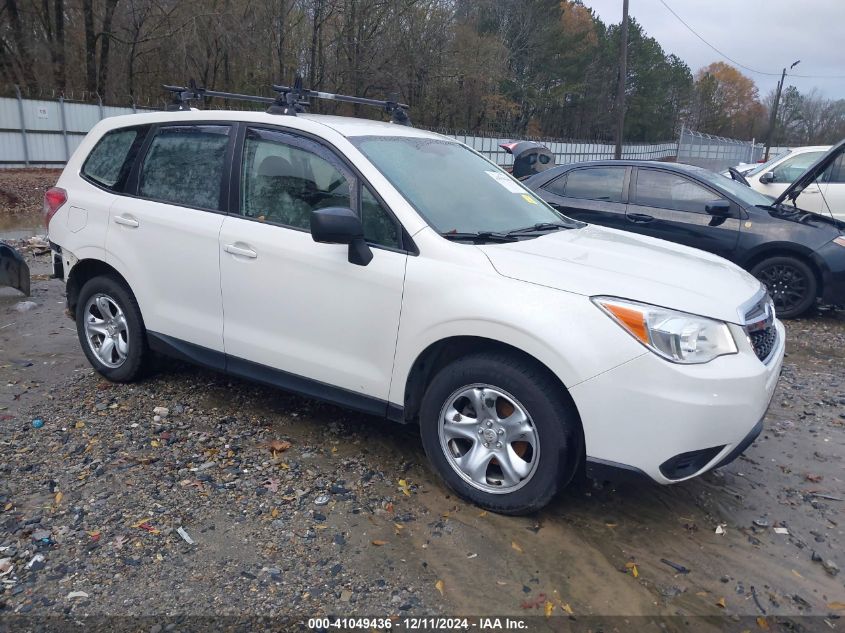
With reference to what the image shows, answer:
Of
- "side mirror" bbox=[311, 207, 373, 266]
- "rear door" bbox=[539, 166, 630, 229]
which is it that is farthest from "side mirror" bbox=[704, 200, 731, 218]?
"side mirror" bbox=[311, 207, 373, 266]

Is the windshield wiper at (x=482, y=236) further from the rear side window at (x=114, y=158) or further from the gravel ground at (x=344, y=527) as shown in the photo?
the rear side window at (x=114, y=158)

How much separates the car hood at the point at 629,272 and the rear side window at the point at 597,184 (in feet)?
14.0

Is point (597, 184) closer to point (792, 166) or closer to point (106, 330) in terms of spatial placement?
point (792, 166)

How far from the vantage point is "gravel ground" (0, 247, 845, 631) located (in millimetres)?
2779

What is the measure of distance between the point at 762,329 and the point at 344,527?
226 cm

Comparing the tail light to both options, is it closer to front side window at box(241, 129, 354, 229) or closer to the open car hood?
front side window at box(241, 129, 354, 229)

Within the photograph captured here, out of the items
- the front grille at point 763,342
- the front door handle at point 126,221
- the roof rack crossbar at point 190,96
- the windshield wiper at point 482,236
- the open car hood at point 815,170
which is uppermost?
the roof rack crossbar at point 190,96

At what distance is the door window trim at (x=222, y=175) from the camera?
162 inches

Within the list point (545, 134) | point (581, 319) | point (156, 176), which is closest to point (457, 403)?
point (581, 319)

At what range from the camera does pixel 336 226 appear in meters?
3.33

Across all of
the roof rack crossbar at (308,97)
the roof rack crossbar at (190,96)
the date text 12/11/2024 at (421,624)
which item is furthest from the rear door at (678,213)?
the date text 12/11/2024 at (421,624)

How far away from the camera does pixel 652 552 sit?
3.14 meters

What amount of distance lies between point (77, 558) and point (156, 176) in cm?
251

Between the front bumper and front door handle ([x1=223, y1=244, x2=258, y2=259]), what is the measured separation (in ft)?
6.53
